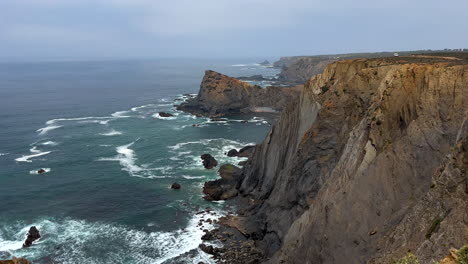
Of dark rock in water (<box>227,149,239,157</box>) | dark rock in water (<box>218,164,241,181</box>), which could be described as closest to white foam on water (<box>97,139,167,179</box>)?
dark rock in water (<box>218,164,241,181</box>)

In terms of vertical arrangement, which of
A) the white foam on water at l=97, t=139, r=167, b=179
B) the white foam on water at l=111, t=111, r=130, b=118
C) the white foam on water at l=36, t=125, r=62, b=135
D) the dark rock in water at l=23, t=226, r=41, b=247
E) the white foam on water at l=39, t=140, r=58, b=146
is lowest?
the dark rock in water at l=23, t=226, r=41, b=247

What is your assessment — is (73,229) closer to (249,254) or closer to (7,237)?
(7,237)

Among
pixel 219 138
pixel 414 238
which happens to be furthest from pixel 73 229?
pixel 219 138

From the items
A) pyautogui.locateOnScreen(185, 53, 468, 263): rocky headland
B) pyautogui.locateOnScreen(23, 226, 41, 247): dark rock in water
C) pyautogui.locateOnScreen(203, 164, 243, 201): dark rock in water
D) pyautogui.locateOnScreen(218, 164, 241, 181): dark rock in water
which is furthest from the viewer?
pyautogui.locateOnScreen(218, 164, 241, 181): dark rock in water

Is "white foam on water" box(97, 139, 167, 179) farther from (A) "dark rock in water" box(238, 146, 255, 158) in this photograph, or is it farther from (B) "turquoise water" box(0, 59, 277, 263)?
(A) "dark rock in water" box(238, 146, 255, 158)

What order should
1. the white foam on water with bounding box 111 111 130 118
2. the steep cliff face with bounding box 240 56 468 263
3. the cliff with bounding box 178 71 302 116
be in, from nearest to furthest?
1. the steep cliff face with bounding box 240 56 468 263
2. the white foam on water with bounding box 111 111 130 118
3. the cliff with bounding box 178 71 302 116

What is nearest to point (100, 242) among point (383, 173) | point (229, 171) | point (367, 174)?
point (229, 171)

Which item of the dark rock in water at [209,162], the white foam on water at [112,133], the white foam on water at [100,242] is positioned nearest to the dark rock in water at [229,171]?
the dark rock in water at [209,162]
